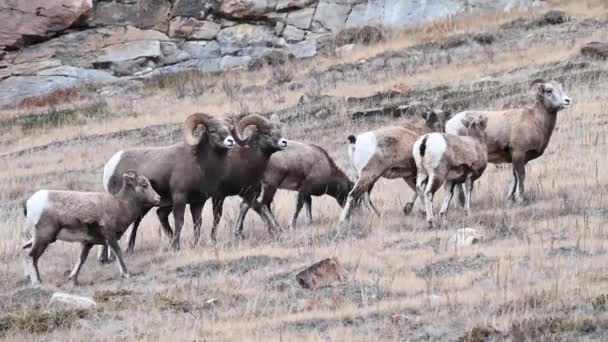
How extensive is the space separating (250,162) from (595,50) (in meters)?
12.5

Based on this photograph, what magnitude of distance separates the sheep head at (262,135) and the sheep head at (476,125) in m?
2.20

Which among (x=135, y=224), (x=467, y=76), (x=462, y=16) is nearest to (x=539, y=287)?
(x=135, y=224)

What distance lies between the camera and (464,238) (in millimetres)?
12289

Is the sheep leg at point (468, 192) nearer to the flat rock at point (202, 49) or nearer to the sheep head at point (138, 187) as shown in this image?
the sheep head at point (138, 187)

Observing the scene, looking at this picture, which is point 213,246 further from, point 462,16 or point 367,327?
point 462,16

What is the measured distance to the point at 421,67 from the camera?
2769 cm

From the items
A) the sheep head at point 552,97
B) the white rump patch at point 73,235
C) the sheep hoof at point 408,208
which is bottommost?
the sheep hoof at point 408,208

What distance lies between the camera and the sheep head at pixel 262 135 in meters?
14.5

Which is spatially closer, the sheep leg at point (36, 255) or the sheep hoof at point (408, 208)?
the sheep leg at point (36, 255)

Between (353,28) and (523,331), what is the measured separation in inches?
982

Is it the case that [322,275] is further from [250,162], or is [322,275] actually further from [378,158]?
[250,162]

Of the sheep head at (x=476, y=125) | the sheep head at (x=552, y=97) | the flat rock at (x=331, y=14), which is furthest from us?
the flat rock at (x=331, y=14)

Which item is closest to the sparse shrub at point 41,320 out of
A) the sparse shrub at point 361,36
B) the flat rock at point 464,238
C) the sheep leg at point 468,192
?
the flat rock at point 464,238

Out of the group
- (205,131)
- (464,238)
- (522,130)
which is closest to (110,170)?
(205,131)
